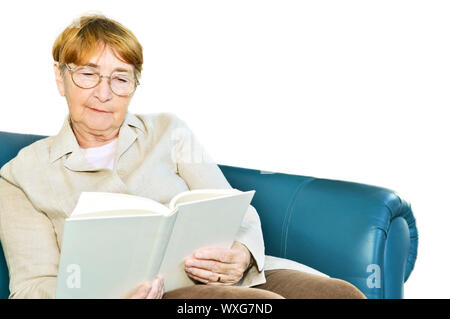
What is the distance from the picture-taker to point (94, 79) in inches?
54.9

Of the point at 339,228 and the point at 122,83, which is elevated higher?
the point at 122,83

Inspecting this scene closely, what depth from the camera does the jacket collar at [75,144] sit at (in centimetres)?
140

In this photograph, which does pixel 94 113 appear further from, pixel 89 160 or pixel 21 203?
pixel 21 203

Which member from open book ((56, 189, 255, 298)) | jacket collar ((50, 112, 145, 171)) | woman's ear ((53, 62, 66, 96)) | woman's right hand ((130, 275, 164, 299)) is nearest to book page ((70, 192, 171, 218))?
open book ((56, 189, 255, 298))

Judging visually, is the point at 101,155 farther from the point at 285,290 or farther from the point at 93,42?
the point at 285,290

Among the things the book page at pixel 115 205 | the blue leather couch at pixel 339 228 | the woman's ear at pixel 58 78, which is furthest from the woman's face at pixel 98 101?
the book page at pixel 115 205

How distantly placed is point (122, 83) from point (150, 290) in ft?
1.91

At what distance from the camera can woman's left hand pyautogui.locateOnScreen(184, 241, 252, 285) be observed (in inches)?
46.2

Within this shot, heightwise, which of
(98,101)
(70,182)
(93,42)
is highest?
(93,42)

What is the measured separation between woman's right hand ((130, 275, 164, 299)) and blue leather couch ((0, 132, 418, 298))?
55cm

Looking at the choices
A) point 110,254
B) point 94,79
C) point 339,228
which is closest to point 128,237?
point 110,254

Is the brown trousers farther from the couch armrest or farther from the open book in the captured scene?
the couch armrest

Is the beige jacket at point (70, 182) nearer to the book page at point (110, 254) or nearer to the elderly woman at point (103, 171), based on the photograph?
the elderly woman at point (103, 171)

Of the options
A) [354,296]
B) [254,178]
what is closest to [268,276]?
[354,296]
